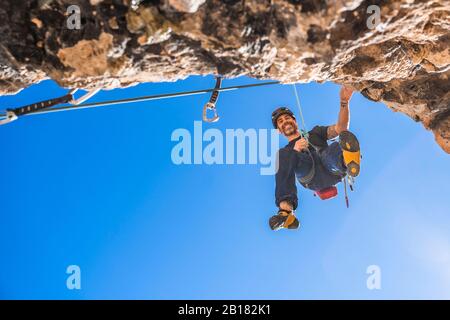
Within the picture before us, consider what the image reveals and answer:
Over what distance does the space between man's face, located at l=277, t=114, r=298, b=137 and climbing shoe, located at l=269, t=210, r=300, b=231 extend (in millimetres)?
1410

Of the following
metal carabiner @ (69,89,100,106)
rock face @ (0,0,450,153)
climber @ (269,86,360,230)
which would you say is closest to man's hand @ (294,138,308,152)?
climber @ (269,86,360,230)

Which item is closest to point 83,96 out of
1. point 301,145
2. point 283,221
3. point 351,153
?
point 283,221

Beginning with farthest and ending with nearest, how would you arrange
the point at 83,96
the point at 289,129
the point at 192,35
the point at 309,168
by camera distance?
the point at 289,129, the point at 309,168, the point at 83,96, the point at 192,35

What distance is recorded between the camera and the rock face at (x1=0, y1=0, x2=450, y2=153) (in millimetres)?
2811

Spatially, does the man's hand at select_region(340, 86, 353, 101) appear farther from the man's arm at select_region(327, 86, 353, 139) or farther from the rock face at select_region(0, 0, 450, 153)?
the rock face at select_region(0, 0, 450, 153)

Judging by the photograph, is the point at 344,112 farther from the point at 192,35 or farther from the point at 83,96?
the point at 83,96

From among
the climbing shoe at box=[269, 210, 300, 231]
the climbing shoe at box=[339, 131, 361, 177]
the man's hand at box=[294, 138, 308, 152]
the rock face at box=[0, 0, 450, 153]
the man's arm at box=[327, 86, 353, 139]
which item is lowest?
the climbing shoe at box=[269, 210, 300, 231]

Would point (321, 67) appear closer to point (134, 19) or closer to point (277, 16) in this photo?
point (277, 16)

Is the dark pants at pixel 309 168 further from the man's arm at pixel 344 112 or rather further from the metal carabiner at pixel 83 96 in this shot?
the metal carabiner at pixel 83 96

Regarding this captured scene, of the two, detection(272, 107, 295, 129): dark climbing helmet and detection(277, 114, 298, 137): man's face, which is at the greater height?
detection(272, 107, 295, 129): dark climbing helmet

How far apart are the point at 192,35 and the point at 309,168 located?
144 inches

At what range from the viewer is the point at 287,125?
6410 mm
